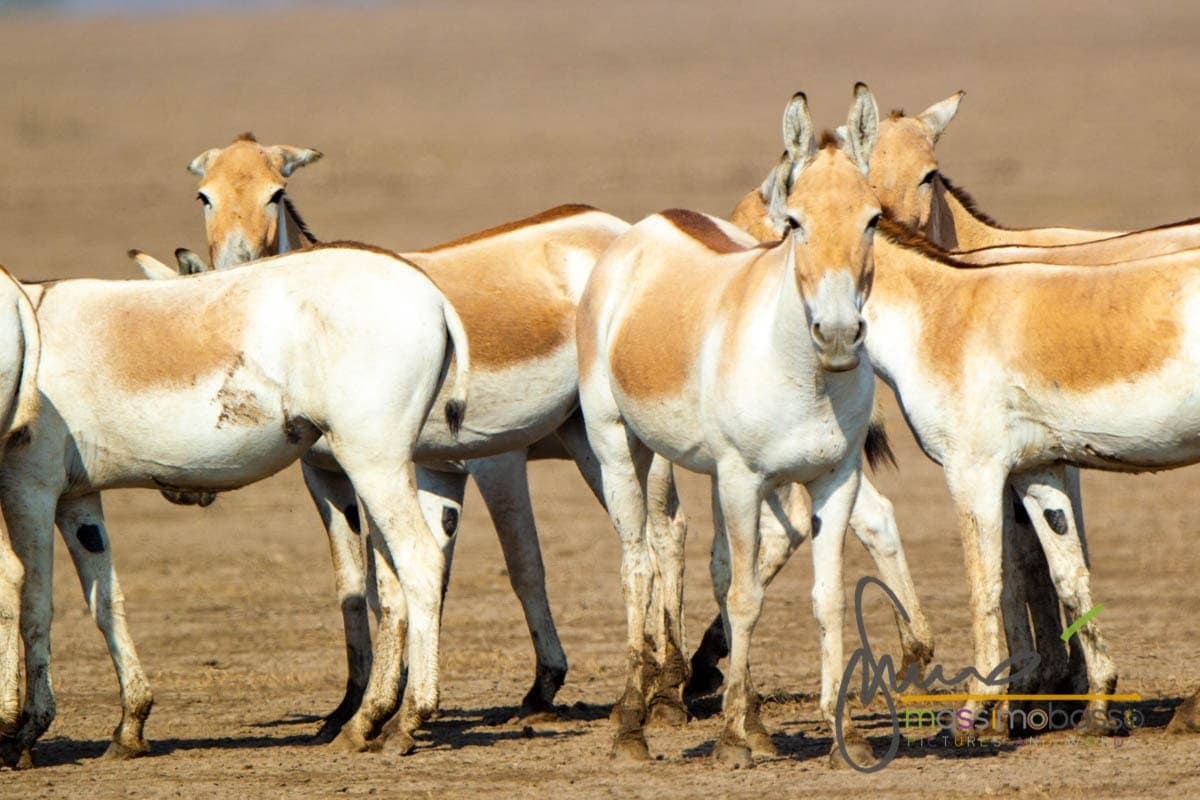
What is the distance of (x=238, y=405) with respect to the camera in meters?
8.91

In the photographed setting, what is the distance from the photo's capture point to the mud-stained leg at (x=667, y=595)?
9.76 m

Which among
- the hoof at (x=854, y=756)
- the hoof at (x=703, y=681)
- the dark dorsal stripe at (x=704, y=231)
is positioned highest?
the dark dorsal stripe at (x=704, y=231)

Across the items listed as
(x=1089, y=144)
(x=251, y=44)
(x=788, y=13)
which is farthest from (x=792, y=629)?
(x=788, y=13)

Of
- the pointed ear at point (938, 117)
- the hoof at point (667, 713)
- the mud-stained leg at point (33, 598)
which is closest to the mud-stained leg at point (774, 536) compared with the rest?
the hoof at point (667, 713)

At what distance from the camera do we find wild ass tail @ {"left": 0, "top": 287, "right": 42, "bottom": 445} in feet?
28.5

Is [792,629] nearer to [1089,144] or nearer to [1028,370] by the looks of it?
[1028,370]

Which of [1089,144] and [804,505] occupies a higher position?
[1089,144]

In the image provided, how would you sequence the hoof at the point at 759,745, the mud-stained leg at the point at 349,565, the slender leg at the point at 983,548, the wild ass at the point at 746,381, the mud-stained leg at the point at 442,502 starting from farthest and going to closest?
1. the mud-stained leg at the point at 442,502
2. the mud-stained leg at the point at 349,565
3. the slender leg at the point at 983,548
4. the hoof at the point at 759,745
5. the wild ass at the point at 746,381

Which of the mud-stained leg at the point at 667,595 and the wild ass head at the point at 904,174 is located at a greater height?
the wild ass head at the point at 904,174

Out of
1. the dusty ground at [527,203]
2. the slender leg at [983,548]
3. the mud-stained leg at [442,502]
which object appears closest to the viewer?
the slender leg at [983,548]

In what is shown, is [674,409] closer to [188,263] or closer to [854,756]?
[854,756]

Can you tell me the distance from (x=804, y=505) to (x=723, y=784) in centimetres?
236

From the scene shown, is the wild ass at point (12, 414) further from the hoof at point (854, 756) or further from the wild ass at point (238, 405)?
the hoof at point (854, 756)

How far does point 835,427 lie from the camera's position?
804cm
